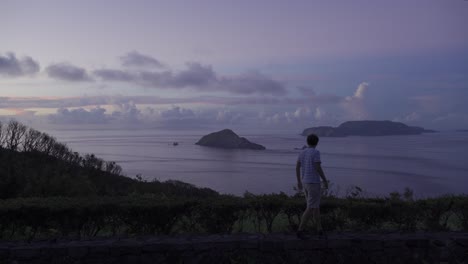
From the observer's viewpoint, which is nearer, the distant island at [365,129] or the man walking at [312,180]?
the man walking at [312,180]

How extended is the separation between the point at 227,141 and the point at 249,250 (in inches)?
3613

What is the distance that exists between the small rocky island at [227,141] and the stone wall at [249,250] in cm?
8252

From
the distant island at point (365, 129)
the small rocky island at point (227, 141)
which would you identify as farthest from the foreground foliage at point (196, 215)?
the distant island at point (365, 129)

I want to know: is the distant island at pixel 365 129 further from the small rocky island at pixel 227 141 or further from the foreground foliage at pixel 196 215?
the foreground foliage at pixel 196 215

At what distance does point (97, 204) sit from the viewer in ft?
19.6

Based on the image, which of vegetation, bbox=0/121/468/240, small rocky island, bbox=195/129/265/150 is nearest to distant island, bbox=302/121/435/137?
small rocky island, bbox=195/129/265/150

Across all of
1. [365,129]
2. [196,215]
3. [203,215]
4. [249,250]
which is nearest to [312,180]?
[249,250]

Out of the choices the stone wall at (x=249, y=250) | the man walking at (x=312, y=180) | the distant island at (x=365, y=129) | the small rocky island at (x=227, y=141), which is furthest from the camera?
the distant island at (x=365, y=129)

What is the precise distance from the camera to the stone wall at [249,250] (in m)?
5.04

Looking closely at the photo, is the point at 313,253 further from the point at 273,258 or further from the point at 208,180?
the point at 208,180

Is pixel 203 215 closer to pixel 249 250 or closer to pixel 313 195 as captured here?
pixel 249 250

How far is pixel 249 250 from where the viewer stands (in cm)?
525

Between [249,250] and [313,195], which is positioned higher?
[313,195]

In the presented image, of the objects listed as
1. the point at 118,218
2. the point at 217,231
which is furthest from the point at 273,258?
the point at 118,218
